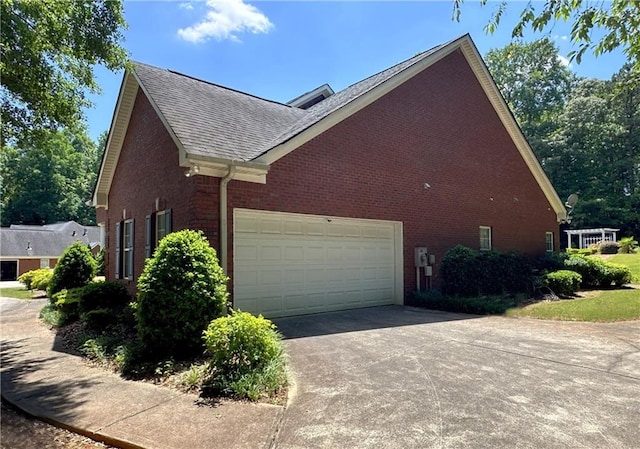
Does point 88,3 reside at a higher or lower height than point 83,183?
lower

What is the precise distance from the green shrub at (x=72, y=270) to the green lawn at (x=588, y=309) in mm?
14012

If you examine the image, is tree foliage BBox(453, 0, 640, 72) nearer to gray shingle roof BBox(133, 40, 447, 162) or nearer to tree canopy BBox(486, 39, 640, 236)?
Answer: gray shingle roof BBox(133, 40, 447, 162)

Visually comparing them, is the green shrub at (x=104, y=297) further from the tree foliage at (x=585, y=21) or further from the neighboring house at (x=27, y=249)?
the neighboring house at (x=27, y=249)

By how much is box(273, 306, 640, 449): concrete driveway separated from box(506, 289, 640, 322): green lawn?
1080 mm

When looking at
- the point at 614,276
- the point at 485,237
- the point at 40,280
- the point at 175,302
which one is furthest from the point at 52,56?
the point at 40,280

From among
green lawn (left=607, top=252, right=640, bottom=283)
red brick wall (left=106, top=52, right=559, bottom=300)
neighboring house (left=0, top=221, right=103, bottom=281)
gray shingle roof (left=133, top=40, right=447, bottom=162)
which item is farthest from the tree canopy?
neighboring house (left=0, top=221, right=103, bottom=281)

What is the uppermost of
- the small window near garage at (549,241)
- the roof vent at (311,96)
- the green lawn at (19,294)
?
the roof vent at (311,96)

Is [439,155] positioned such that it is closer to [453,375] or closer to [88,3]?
[453,375]

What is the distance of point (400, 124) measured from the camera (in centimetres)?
1234

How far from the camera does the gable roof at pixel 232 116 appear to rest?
862 cm

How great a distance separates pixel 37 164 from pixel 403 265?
5596cm

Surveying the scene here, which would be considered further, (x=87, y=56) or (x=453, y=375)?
(x=87, y=56)

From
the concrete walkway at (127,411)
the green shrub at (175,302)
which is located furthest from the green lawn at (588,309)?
the concrete walkway at (127,411)

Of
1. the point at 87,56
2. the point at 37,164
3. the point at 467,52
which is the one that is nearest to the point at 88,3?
the point at 87,56
